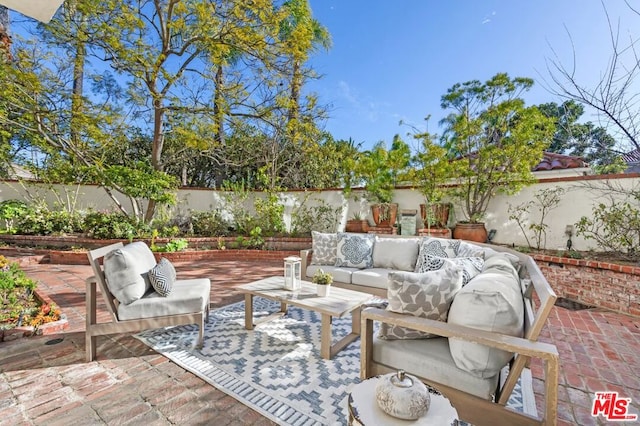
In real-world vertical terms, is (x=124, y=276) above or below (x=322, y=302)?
above

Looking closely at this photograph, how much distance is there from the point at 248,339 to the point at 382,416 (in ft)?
6.57

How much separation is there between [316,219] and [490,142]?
4436mm

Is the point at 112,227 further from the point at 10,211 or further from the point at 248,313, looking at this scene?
the point at 248,313

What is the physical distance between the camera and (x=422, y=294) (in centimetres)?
174

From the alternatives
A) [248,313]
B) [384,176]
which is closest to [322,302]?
[248,313]

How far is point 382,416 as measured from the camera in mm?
1072

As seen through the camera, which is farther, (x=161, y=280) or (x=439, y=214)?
(x=439, y=214)

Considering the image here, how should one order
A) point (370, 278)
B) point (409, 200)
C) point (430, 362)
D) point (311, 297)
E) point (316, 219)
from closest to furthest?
point (430, 362) < point (311, 297) < point (370, 278) < point (409, 200) < point (316, 219)

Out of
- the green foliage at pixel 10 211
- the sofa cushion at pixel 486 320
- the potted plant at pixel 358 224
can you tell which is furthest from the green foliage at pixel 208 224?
the sofa cushion at pixel 486 320

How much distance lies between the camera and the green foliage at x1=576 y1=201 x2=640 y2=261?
4250 millimetres

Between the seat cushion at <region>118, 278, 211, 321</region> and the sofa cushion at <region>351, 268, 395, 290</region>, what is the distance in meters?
1.76

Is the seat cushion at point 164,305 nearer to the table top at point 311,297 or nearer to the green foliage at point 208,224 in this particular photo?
the table top at point 311,297

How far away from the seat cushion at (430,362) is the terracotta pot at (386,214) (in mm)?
5557

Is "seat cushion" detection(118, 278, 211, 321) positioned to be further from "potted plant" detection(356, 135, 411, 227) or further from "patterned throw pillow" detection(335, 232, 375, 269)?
"potted plant" detection(356, 135, 411, 227)
